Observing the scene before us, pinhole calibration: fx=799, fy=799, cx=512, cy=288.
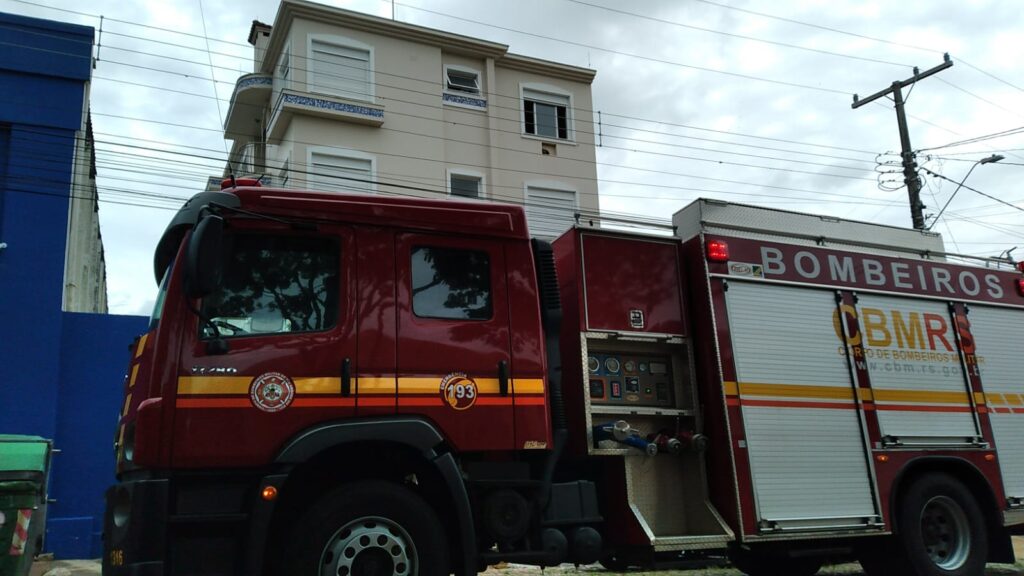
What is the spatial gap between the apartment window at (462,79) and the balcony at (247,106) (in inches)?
186

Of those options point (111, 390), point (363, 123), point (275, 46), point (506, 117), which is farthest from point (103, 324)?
point (506, 117)

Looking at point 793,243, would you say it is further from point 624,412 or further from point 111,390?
point 111,390

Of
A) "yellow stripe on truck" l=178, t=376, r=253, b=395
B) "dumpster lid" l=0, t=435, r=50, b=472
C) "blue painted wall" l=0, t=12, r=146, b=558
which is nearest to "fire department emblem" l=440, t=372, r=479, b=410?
"yellow stripe on truck" l=178, t=376, r=253, b=395

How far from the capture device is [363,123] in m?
19.4

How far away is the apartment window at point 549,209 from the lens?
20597 mm

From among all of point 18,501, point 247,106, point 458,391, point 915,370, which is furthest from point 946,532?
point 247,106

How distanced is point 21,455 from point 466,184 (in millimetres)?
14834

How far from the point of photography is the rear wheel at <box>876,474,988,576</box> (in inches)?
287

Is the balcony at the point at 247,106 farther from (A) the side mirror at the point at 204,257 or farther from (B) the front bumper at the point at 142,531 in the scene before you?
(B) the front bumper at the point at 142,531

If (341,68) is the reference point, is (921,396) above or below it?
below

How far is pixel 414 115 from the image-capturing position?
20.1 metres

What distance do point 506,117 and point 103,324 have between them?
12.6m

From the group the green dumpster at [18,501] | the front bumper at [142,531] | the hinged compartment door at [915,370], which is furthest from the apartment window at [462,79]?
the front bumper at [142,531]

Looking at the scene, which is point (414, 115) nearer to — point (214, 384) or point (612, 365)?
point (612, 365)
